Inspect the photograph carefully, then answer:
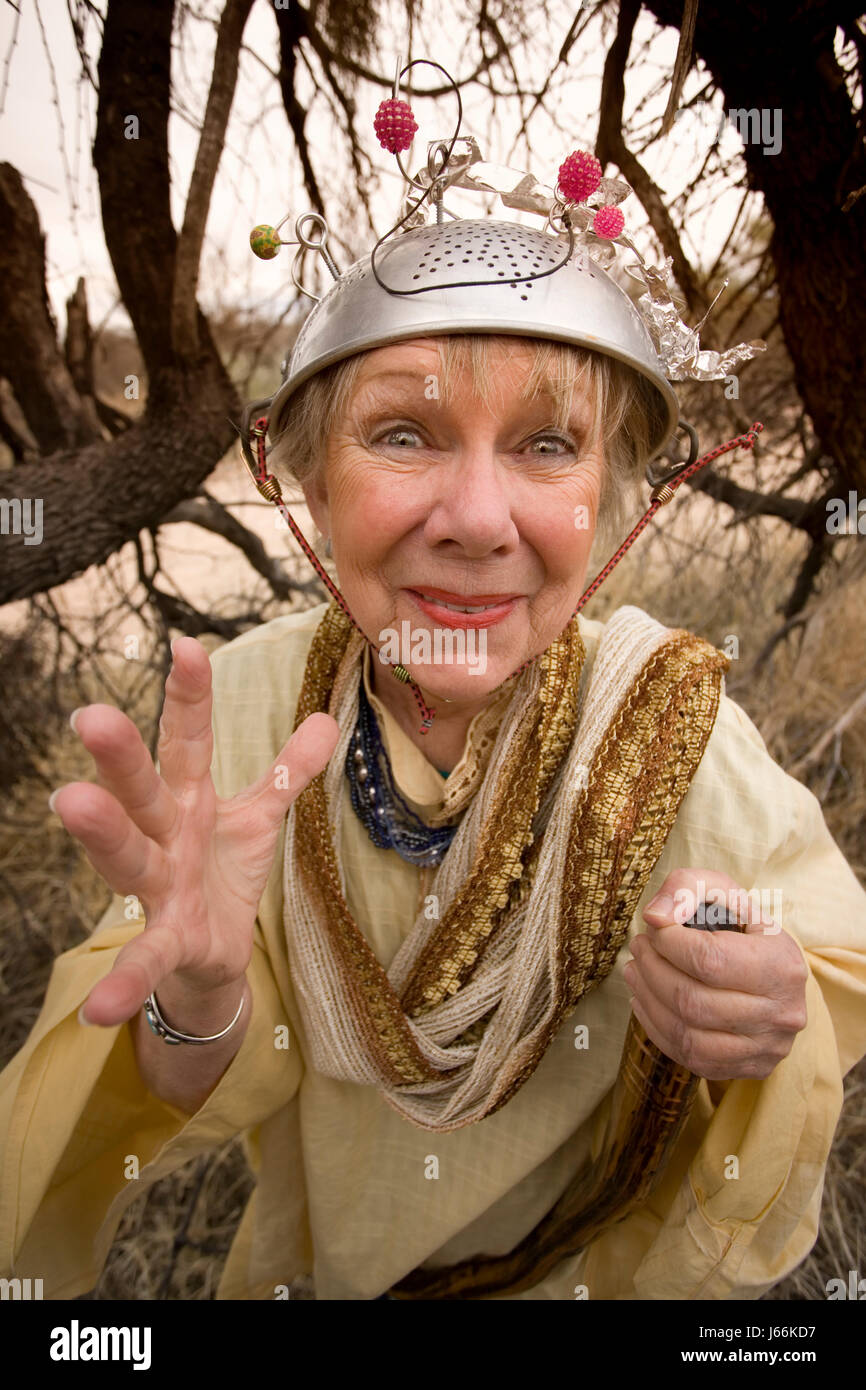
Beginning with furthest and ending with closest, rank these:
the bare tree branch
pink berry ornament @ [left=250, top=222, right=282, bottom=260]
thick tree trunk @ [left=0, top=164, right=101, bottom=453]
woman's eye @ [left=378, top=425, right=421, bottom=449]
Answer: thick tree trunk @ [left=0, top=164, right=101, bottom=453] → the bare tree branch → pink berry ornament @ [left=250, top=222, right=282, bottom=260] → woman's eye @ [left=378, top=425, right=421, bottom=449]

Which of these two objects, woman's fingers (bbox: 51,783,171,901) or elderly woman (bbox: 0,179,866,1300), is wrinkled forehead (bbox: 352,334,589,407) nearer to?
elderly woman (bbox: 0,179,866,1300)

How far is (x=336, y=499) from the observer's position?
1050 mm

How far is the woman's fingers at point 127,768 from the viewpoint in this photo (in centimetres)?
69

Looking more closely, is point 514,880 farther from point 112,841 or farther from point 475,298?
point 475,298

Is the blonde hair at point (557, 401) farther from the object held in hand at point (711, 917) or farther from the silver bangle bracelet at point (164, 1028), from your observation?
the silver bangle bracelet at point (164, 1028)

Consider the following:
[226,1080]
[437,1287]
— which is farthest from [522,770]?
[437,1287]

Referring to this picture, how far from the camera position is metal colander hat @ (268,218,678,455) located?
93 cm

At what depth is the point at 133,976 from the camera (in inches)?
27.1

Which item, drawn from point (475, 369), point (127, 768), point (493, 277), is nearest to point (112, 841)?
point (127, 768)

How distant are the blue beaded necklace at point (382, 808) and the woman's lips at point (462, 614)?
0.92 ft

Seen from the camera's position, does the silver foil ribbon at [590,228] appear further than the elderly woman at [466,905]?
Yes

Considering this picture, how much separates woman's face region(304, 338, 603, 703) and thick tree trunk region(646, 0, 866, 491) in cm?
103

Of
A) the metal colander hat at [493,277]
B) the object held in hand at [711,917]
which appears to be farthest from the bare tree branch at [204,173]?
the object held in hand at [711,917]

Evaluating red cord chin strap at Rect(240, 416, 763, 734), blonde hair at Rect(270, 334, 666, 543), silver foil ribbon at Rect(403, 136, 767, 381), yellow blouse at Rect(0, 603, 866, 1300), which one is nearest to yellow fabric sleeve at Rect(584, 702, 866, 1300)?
Answer: yellow blouse at Rect(0, 603, 866, 1300)
